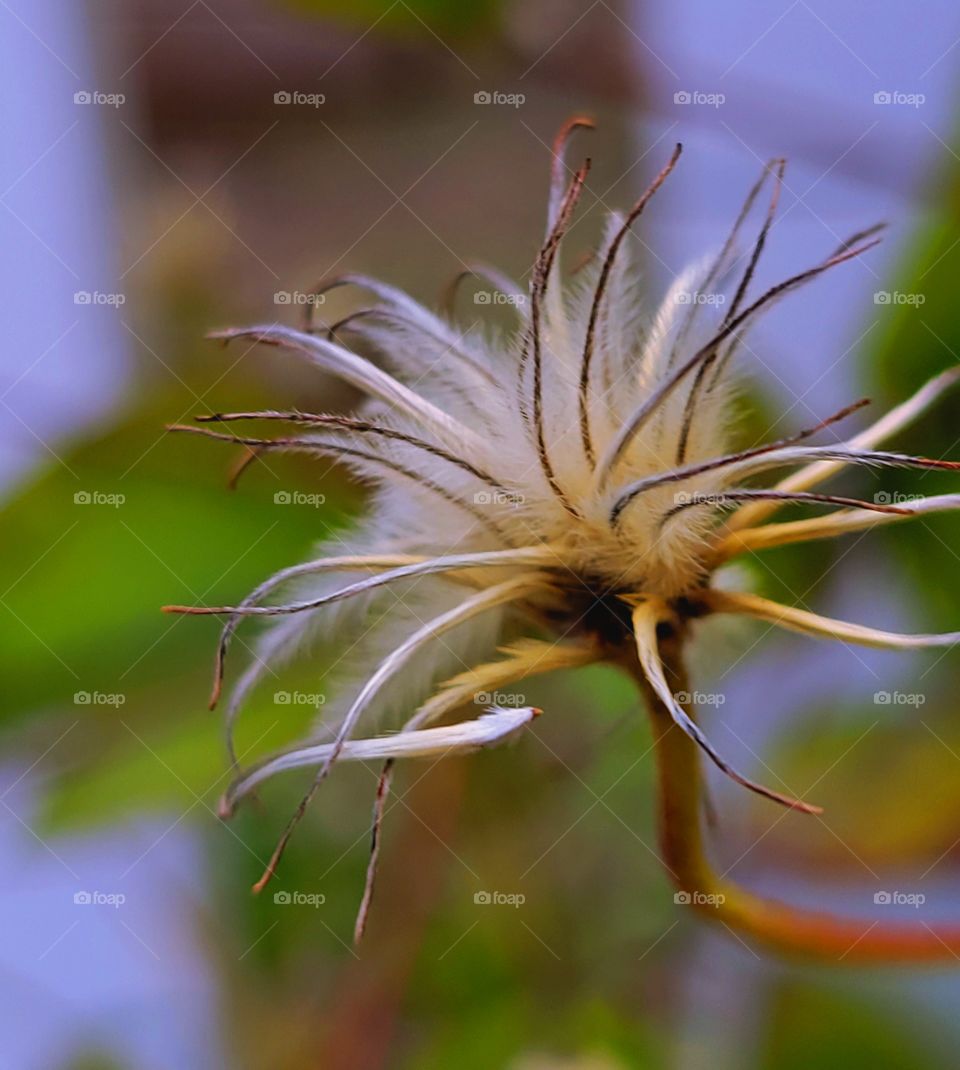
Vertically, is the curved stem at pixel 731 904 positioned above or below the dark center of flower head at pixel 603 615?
below

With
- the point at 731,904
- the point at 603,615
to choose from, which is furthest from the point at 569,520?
the point at 731,904

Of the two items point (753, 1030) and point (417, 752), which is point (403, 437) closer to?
point (417, 752)

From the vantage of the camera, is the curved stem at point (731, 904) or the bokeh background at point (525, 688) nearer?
the curved stem at point (731, 904)

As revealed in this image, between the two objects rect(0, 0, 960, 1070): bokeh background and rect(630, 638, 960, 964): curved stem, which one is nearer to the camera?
rect(630, 638, 960, 964): curved stem

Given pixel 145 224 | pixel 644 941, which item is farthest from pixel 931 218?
pixel 145 224
